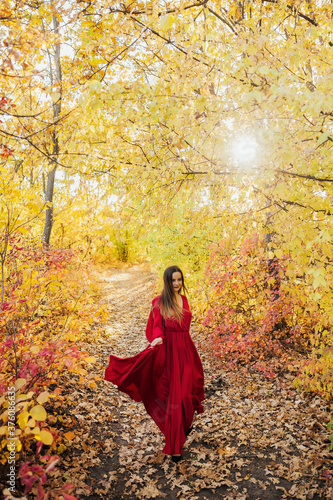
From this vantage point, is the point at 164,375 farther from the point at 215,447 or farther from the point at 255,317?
the point at 255,317

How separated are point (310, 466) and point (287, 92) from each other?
3960 millimetres

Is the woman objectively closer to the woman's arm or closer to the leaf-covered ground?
the woman's arm

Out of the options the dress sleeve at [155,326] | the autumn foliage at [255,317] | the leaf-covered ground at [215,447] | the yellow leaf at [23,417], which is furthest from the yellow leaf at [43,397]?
the autumn foliage at [255,317]

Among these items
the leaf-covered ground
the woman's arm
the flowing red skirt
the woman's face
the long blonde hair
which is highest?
the woman's face

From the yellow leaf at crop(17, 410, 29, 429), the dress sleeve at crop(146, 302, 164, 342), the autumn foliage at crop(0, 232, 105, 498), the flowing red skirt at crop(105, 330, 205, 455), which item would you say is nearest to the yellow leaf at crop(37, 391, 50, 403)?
the autumn foliage at crop(0, 232, 105, 498)

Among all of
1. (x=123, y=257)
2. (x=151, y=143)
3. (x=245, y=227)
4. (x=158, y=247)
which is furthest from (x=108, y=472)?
(x=123, y=257)

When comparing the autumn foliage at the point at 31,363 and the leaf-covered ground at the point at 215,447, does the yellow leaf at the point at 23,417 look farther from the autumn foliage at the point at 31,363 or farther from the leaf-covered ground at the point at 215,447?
the leaf-covered ground at the point at 215,447

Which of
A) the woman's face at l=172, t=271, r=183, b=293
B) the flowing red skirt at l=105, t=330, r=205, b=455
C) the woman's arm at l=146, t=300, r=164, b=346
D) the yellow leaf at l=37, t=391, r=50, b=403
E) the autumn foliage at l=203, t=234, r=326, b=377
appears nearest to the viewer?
the yellow leaf at l=37, t=391, r=50, b=403

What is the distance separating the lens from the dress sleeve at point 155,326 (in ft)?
13.9

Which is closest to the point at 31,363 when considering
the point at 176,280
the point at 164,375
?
the point at 164,375

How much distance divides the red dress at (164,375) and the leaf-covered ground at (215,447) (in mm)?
487

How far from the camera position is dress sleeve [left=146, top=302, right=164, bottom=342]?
4.25 metres

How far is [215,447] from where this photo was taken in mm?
4402

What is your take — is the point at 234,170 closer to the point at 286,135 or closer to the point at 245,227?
the point at 286,135
